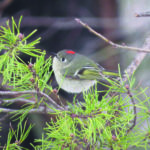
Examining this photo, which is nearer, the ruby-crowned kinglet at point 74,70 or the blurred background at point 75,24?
the ruby-crowned kinglet at point 74,70

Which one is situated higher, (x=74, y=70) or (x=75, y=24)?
(x=75, y=24)

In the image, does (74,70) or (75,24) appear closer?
(74,70)

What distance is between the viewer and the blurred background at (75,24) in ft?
8.29

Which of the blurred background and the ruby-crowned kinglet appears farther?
the blurred background

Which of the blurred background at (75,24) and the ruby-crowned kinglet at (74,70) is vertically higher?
the blurred background at (75,24)

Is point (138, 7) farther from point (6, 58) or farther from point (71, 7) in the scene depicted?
point (6, 58)

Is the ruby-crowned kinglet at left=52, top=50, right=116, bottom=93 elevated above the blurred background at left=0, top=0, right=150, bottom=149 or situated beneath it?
situated beneath

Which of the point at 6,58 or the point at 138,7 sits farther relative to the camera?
the point at 138,7

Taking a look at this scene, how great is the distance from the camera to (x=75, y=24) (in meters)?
2.59

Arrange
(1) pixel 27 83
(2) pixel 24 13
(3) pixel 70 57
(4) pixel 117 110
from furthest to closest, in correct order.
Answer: (2) pixel 24 13
(3) pixel 70 57
(1) pixel 27 83
(4) pixel 117 110

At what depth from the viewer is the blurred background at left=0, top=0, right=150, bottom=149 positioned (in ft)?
8.29

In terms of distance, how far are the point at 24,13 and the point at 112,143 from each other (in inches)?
79.2

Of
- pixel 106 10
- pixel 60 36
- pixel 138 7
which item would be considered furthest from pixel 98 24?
pixel 138 7

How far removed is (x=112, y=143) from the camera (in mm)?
804
